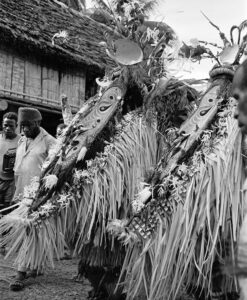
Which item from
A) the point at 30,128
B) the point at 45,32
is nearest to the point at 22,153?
the point at 30,128

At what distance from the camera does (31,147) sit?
4.63 m

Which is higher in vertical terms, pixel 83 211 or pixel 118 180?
pixel 118 180

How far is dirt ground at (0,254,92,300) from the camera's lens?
3.72 meters

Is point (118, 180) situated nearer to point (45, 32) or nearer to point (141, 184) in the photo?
point (141, 184)

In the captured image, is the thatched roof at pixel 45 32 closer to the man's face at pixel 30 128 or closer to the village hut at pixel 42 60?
the village hut at pixel 42 60

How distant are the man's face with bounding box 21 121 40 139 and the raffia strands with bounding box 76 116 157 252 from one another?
1.64 meters

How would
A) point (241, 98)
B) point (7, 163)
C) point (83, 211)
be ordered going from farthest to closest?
point (7, 163), point (83, 211), point (241, 98)

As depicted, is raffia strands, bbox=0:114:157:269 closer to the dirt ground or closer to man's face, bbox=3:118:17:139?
the dirt ground

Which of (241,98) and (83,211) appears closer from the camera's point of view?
(241,98)

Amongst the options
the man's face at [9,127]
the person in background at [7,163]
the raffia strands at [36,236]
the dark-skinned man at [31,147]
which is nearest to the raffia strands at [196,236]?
the raffia strands at [36,236]

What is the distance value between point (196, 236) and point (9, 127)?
3704 millimetres

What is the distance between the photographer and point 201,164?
2.57m

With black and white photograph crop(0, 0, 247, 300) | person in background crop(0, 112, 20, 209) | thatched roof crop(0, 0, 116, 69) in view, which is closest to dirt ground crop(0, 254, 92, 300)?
black and white photograph crop(0, 0, 247, 300)

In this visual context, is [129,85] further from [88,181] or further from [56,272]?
[56,272]
